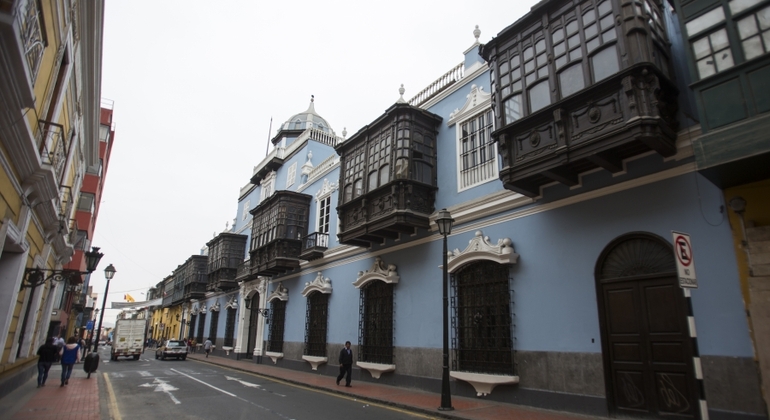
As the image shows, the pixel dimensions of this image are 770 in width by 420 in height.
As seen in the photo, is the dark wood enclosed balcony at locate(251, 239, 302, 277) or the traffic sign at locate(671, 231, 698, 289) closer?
the traffic sign at locate(671, 231, 698, 289)

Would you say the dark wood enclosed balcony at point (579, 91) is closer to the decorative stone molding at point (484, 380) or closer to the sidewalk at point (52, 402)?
the decorative stone molding at point (484, 380)

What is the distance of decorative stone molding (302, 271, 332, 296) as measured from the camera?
1900 cm

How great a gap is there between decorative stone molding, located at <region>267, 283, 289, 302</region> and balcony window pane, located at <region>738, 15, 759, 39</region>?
2045 cm

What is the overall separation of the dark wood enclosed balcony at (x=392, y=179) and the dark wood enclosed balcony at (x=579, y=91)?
3823 millimetres

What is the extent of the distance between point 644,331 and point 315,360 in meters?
13.3

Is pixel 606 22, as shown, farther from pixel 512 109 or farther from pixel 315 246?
pixel 315 246

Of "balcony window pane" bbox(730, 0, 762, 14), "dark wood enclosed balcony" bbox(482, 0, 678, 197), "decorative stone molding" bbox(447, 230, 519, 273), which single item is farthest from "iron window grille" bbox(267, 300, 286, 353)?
"balcony window pane" bbox(730, 0, 762, 14)

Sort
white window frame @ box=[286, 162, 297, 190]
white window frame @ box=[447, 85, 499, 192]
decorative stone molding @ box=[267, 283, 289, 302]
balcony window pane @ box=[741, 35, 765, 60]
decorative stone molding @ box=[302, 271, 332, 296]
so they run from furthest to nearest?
1. white window frame @ box=[286, 162, 297, 190]
2. decorative stone molding @ box=[267, 283, 289, 302]
3. decorative stone molding @ box=[302, 271, 332, 296]
4. white window frame @ box=[447, 85, 499, 192]
5. balcony window pane @ box=[741, 35, 765, 60]

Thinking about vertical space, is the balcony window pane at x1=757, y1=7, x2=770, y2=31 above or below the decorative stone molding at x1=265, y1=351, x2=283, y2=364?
above

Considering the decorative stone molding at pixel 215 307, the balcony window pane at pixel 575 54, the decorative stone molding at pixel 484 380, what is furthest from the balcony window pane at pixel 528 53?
the decorative stone molding at pixel 215 307

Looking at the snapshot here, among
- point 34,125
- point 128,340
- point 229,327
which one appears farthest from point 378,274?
point 128,340

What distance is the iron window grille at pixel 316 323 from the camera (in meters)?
19.0

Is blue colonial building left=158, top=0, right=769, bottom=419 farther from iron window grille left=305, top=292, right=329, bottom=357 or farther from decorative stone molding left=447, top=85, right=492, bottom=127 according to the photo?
iron window grille left=305, top=292, right=329, bottom=357

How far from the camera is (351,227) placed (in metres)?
16.1
